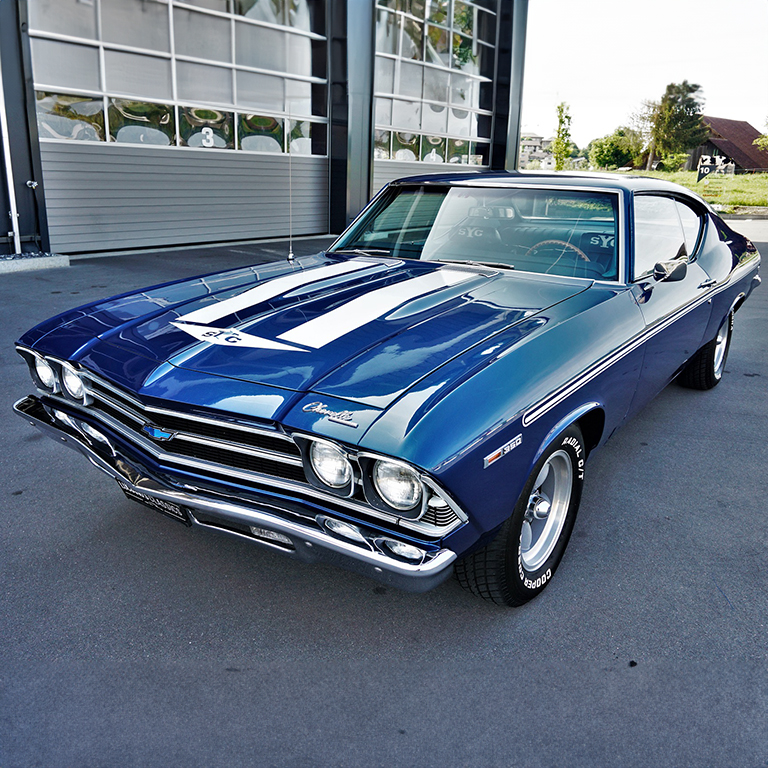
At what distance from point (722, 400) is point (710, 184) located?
1369 inches

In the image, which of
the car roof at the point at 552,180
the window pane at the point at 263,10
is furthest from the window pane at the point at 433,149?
the car roof at the point at 552,180

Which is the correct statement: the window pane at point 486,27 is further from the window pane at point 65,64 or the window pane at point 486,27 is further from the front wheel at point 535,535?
the front wheel at point 535,535

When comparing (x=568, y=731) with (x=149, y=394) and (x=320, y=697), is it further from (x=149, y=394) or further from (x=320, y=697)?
(x=149, y=394)

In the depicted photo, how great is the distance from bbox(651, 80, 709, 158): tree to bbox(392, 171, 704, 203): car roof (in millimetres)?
65029

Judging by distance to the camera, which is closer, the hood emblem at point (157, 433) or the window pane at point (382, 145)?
the hood emblem at point (157, 433)

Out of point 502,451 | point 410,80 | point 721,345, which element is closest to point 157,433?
point 502,451

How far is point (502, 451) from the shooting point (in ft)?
6.65

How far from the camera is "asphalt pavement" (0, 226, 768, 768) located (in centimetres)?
188

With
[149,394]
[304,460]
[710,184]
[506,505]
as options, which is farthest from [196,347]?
[710,184]

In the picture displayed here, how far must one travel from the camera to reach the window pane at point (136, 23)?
10.2m

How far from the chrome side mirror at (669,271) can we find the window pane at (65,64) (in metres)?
9.53

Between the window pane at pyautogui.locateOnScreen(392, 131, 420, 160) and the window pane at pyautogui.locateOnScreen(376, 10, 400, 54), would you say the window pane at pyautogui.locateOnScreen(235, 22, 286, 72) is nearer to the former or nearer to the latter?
the window pane at pyautogui.locateOnScreen(376, 10, 400, 54)

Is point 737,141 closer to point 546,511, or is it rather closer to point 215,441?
point 546,511

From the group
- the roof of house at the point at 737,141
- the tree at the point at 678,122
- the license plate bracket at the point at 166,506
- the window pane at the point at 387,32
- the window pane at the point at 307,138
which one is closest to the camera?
the license plate bracket at the point at 166,506
